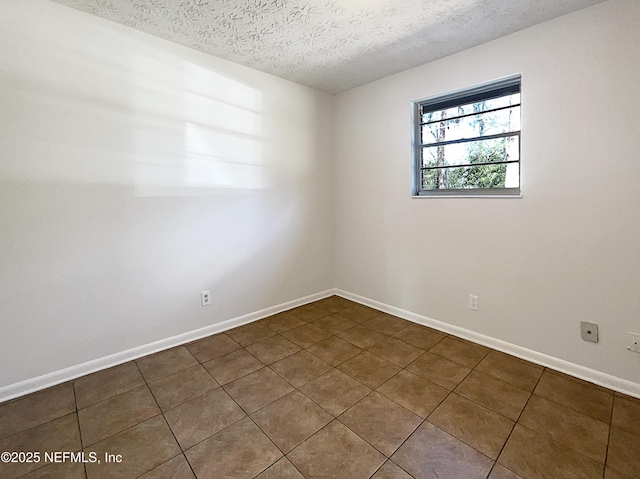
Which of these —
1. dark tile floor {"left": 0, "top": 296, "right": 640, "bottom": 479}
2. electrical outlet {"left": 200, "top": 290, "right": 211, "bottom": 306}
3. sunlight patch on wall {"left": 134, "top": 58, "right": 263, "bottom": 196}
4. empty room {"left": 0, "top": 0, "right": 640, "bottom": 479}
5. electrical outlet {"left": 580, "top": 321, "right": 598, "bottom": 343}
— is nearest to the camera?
dark tile floor {"left": 0, "top": 296, "right": 640, "bottom": 479}

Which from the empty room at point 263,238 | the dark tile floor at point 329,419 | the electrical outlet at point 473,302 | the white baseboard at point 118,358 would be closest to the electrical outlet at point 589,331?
the empty room at point 263,238

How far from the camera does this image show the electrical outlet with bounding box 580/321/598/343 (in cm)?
194

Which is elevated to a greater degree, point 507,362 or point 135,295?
point 135,295

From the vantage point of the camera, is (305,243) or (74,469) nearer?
(74,469)

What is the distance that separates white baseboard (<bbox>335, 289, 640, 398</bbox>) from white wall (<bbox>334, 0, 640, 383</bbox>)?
4 cm

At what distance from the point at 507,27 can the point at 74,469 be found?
11.6ft

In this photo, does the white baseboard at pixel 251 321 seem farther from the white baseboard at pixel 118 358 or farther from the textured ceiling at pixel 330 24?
the textured ceiling at pixel 330 24

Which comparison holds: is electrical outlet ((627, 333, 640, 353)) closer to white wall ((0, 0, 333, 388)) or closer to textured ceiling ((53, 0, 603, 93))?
textured ceiling ((53, 0, 603, 93))

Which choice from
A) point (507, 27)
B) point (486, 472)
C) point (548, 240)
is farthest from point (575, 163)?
point (486, 472)

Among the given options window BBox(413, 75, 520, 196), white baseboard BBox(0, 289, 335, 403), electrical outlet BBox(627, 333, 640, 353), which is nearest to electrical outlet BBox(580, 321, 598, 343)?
electrical outlet BBox(627, 333, 640, 353)

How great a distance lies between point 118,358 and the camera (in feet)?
7.21

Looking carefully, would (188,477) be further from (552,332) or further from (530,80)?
(530,80)

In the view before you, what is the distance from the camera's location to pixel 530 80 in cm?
209

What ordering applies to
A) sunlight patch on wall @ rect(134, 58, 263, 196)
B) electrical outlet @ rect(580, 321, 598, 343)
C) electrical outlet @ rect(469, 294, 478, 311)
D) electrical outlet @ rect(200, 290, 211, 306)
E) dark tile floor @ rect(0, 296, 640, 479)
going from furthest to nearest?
electrical outlet @ rect(200, 290, 211, 306), electrical outlet @ rect(469, 294, 478, 311), sunlight patch on wall @ rect(134, 58, 263, 196), electrical outlet @ rect(580, 321, 598, 343), dark tile floor @ rect(0, 296, 640, 479)
